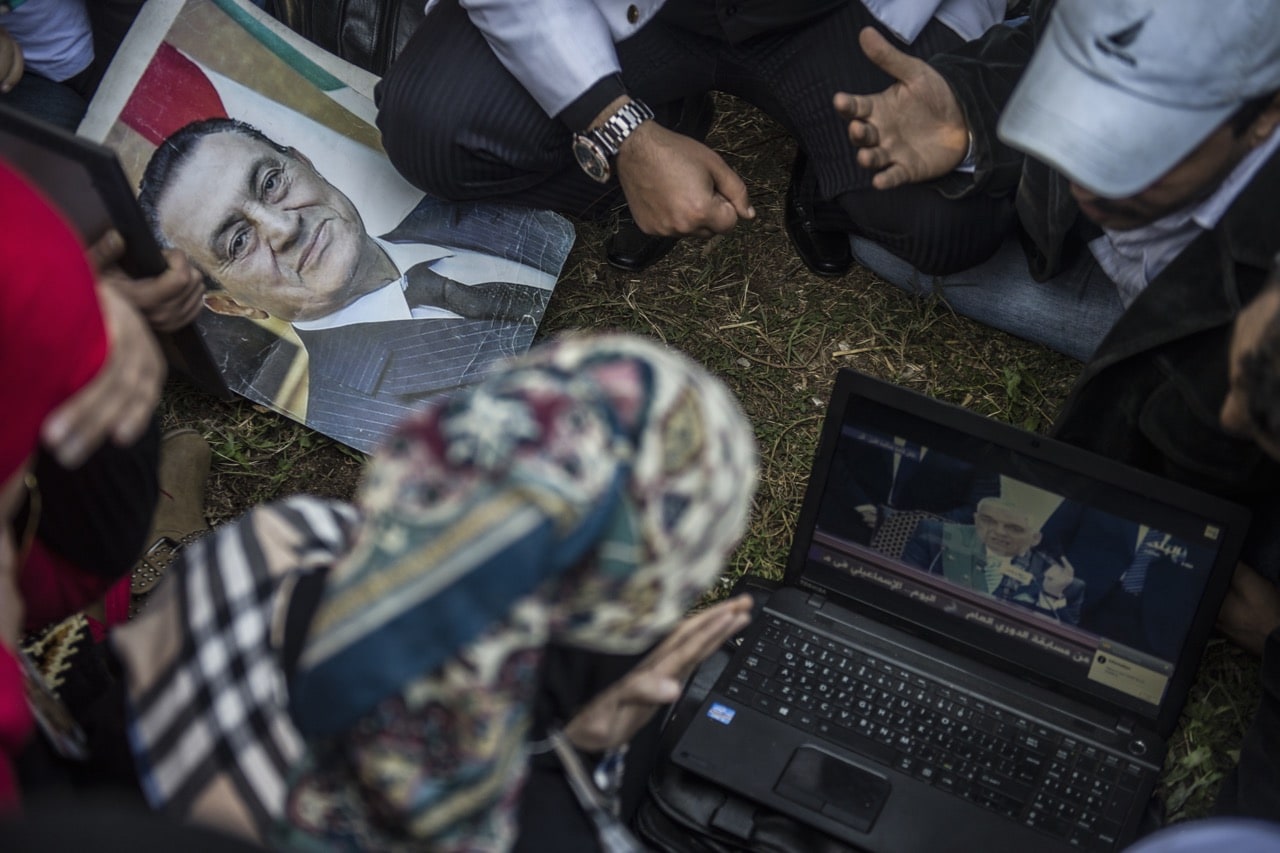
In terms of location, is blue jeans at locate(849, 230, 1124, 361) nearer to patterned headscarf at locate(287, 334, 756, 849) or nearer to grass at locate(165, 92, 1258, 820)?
grass at locate(165, 92, 1258, 820)

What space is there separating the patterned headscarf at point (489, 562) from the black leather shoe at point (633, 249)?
1320mm

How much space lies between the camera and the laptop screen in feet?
4.56

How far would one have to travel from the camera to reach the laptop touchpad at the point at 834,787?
1398 millimetres

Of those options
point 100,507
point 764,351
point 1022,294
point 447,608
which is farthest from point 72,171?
point 1022,294

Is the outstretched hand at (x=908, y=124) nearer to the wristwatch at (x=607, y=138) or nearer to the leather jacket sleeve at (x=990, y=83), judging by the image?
the leather jacket sleeve at (x=990, y=83)

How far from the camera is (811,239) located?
2.15m

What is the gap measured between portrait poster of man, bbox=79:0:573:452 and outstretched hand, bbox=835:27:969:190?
61cm

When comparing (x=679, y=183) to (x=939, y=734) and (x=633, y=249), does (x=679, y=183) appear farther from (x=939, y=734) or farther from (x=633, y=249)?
(x=939, y=734)

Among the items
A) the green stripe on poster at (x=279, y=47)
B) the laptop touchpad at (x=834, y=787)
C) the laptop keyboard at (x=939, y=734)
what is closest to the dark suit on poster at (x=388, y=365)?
the green stripe on poster at (x=279, y=47)

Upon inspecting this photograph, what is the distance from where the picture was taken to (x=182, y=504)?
183 centimetres

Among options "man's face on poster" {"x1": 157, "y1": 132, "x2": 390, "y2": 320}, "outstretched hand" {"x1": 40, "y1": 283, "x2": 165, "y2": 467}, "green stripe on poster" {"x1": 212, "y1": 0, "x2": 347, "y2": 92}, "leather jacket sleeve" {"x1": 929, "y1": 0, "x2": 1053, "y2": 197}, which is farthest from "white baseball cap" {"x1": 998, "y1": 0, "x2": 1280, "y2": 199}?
"green stripe on poster" {"x1": 212, "y1": 0, "x2": 347, "y2": 92}

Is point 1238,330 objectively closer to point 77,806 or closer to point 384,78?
point 77,806

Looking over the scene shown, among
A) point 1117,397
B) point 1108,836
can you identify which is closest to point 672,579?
point 1108,836

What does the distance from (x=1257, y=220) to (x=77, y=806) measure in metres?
1.34
